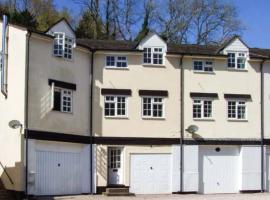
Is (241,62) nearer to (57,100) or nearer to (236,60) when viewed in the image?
(236,60)

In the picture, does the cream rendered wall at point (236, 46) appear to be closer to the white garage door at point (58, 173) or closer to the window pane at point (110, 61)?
the window pane at point (110, 61)

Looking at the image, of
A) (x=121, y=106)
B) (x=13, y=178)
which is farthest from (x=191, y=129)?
(x=13, y=178)

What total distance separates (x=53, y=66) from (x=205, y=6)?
31613mm

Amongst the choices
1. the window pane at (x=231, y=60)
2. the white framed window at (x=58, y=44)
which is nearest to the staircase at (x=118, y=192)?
the white framed window at (x=58, y=44)

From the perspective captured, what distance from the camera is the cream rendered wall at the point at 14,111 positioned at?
103 feet

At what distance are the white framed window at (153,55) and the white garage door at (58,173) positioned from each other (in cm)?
760

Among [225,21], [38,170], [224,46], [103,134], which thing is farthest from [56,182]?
[225,21]

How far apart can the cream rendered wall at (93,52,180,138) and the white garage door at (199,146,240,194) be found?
2.70 metres

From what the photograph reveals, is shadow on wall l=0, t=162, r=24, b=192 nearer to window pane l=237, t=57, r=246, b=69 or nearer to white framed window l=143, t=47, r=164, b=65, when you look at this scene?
white framed window l=143, t=47, r=164, b=65

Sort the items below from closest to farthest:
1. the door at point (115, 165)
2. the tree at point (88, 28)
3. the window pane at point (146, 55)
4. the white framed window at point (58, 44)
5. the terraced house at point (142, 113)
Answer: the terraced house at point (142, 113)
the white framed window at point (58, 44)
the door at point (115, 165)
the window pane at point (146, 55)
the tree at point (88, 28)

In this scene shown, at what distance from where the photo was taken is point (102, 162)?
118 feet

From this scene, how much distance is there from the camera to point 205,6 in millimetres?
61875

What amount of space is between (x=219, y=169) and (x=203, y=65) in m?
6.89

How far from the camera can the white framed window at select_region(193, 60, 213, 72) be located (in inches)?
1511
